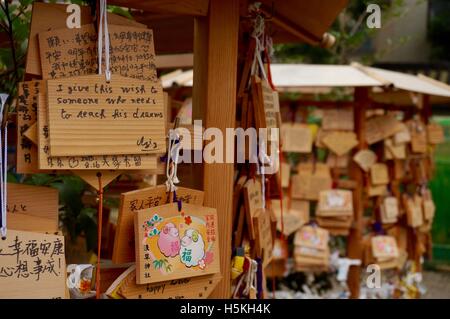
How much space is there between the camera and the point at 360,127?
552cm

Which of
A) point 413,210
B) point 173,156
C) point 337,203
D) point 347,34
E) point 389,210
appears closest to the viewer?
point 173,156

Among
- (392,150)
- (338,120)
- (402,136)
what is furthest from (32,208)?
(402,136)

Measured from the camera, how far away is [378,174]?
5.57 m

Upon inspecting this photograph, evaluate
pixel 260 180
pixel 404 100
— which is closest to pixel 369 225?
pixel 404 100

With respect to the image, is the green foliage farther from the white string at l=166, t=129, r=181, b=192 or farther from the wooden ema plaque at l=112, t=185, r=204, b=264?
the wooden ema plaque at l=112, t=185, r=204, b=264

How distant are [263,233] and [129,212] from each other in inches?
29.9

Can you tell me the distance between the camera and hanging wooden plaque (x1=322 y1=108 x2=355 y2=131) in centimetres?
554

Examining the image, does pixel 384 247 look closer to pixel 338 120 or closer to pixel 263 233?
pixel 338 120

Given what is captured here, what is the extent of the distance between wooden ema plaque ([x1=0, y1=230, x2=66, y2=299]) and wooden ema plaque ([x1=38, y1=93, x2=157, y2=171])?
0.18 metres

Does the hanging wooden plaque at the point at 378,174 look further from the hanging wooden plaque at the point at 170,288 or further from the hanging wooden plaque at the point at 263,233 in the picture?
the hanging wooden plaque at the point at 170,288

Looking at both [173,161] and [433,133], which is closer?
[173,161]

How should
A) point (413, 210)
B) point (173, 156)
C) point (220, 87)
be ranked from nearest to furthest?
point (173, 156) → point (220, 87) → point (413, 210)

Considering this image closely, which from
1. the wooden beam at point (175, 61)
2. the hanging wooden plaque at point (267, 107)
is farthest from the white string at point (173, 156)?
the wooden beam at point (175, 61)
